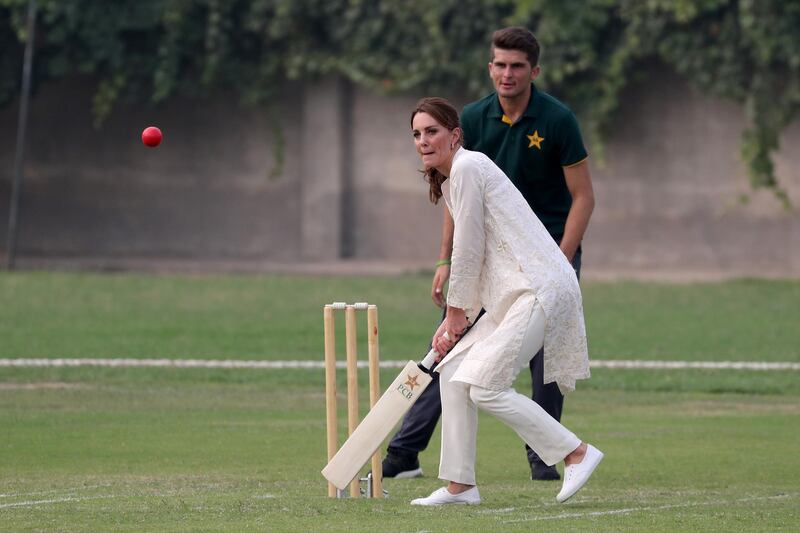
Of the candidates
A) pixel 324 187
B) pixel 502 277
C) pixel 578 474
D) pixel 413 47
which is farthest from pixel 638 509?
pixel 324 187

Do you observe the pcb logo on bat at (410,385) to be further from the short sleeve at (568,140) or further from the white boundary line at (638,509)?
the short sleeve at (568,140)

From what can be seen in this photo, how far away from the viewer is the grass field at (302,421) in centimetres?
645

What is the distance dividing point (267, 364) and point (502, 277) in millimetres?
6387

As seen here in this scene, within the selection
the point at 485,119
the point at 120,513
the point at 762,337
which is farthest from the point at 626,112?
the point at 120,513

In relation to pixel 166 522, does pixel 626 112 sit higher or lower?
higher

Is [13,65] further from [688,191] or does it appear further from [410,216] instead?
[688,191]

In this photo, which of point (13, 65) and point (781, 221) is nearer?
point (781, 221)

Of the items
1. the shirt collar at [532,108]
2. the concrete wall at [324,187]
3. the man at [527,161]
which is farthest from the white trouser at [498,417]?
the concrete wall at [324,187]

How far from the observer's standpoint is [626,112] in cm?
2280

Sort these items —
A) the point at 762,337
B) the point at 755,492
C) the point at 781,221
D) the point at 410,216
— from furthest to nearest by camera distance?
the point at 410,216 < the point at 781,221 < the point at 762,337 < the point at 755,492

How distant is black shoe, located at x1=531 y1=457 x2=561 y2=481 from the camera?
7.79 metres

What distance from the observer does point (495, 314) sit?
6.63 m

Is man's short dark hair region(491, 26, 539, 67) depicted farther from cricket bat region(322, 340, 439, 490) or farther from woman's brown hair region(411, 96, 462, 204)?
cricket bat region(322, 340, 439, 490)

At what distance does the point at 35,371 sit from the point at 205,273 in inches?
416
